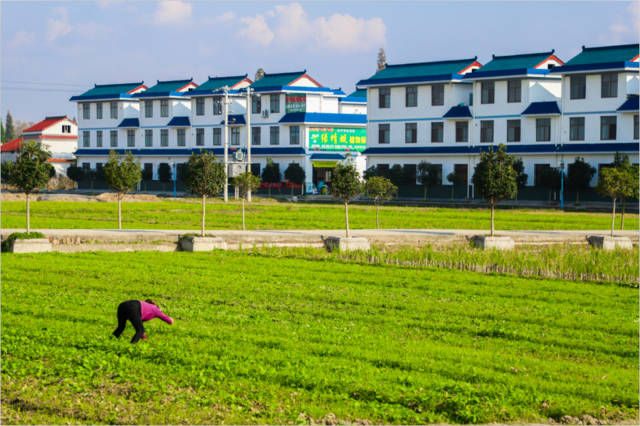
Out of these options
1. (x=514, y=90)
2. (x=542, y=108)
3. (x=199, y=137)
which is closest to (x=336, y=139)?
(x=199, y=137)

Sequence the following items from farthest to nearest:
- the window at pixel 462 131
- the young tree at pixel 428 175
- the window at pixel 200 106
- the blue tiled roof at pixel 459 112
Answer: the window at pixel 200 106, the window at pixel 462 131, the young tree at pixel 428 175, the blue tiled roof at pixel 459 112

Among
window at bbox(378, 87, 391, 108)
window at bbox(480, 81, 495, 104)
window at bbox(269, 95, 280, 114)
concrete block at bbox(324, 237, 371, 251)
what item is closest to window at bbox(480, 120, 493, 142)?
window at bbox(480, 81, 495, 104)

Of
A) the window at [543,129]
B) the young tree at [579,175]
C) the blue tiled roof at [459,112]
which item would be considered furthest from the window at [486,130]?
the young tree at [579,175]

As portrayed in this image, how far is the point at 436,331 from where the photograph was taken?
1684cm

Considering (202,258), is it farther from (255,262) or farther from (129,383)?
(129,383)

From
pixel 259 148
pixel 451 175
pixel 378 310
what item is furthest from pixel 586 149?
pixel 378 310

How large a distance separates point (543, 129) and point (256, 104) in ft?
106

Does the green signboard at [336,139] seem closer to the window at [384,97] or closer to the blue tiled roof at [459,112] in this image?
the window at [384,97]

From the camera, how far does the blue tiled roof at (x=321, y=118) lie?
86438 millimetres

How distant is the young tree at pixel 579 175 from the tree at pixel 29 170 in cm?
4012

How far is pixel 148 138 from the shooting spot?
322 feet

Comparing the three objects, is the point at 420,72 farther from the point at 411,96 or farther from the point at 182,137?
the point at 182,137

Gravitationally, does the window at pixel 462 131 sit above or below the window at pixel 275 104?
below

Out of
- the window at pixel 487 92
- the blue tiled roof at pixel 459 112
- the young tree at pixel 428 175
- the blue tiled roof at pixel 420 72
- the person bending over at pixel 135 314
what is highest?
the blue tiled roof at pixel 420 72
